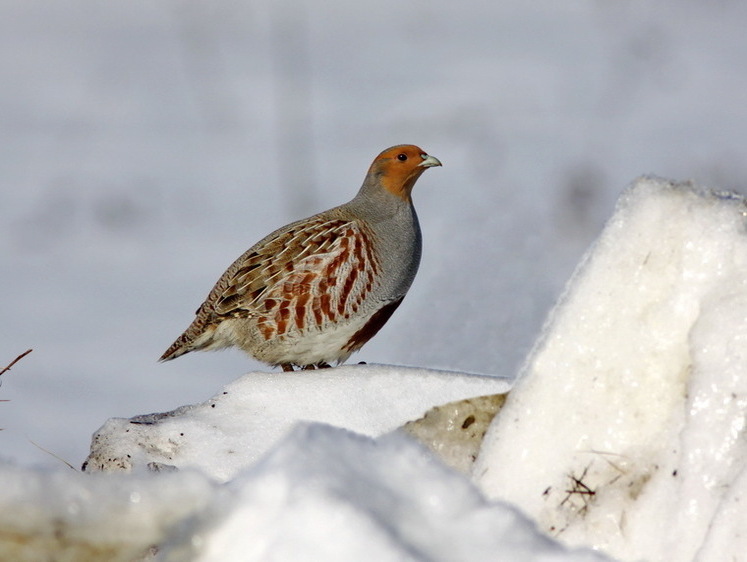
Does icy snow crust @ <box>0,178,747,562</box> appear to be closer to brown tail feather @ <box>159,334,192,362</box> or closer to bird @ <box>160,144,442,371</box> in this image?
bird @ <box>160,144,442,371</box>

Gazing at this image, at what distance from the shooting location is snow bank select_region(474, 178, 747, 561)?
1.45 meters

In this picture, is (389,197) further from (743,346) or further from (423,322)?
(743,346)

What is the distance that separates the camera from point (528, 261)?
14.2 feet

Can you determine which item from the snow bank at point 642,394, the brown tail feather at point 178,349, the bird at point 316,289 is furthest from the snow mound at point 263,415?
the brown tail feather at point 178,349

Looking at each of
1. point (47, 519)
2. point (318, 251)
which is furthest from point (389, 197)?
point (47, 519)

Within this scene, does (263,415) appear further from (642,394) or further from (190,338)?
(190,338)

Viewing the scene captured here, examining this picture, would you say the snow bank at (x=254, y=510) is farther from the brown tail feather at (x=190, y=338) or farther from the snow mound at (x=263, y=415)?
the brown tail feather at (x=190, y=338)

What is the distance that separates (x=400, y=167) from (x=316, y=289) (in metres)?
0.64

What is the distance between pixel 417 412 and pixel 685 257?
2.35 ft

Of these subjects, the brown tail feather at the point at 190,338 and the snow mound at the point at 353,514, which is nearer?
the snow mound at the point at 353,514

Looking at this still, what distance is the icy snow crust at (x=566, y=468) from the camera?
883 mm

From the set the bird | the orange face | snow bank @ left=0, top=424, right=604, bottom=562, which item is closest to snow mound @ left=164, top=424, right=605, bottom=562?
snow bank @ left=0, top=424, right=604, bottom=562

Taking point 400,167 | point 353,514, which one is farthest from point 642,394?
point 400,167

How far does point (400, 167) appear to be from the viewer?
3.71m
